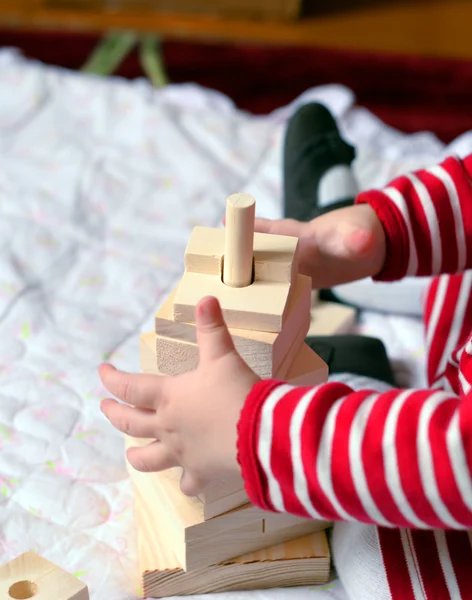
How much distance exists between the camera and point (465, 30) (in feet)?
6.64

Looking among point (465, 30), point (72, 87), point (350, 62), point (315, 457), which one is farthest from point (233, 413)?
point (465, 30)

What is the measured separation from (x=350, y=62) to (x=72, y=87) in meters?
0.59

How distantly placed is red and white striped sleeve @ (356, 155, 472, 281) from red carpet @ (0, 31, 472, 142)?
2.21 ft

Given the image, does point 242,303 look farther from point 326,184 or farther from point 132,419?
point 326,184

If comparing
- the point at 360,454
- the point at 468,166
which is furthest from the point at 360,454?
the point at 468,166

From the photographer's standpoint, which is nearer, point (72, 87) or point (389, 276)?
point (389, 276)

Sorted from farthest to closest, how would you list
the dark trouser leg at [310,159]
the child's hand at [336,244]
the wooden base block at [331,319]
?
the dark trouser leg at [310,159] < the wooden base block at [331,319] < the child's hand at [336,244]

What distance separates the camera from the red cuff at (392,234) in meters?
0.75

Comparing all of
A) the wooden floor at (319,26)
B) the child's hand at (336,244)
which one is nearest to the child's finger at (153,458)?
the child's hand at (336,244)

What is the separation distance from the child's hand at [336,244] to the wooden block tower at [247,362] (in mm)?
136

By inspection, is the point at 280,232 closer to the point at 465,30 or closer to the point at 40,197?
the point at 40,197

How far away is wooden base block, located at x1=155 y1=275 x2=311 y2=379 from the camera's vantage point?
1.75 ft

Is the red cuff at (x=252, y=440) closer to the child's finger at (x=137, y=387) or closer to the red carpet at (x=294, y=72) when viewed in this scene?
the child's finger at (x=137, y=387)

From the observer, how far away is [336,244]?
2.41 ft
